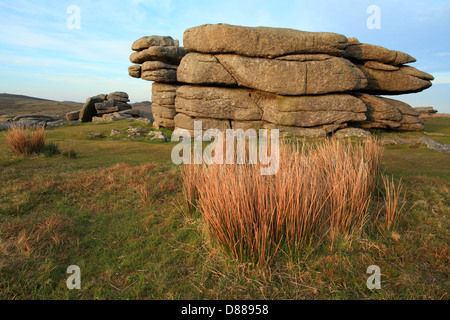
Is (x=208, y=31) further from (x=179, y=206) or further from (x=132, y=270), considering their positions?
(x=132, y=270)

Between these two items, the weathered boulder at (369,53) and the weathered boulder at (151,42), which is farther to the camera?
the weathered boulder at (151,42)

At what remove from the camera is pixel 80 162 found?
7852mm

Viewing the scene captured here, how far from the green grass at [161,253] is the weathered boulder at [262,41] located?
9.55 m

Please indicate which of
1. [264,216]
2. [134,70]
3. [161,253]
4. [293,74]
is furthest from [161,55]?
[264,216]

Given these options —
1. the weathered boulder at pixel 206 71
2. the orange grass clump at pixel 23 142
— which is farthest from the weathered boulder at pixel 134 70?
the orange grass clump at pixel 23 142

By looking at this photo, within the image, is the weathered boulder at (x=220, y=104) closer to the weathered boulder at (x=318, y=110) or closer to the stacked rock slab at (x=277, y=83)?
the stacked rock slab at (x=277, y=83)

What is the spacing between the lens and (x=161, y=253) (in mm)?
3385

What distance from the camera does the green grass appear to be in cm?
Answer: 269

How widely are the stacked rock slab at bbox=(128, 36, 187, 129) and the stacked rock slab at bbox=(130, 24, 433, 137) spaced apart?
1.28m

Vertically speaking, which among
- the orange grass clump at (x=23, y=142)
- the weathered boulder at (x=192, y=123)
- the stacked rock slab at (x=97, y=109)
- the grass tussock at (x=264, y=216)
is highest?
the stacked rock slab at (x=97, y=109)

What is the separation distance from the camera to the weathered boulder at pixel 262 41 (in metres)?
12.9

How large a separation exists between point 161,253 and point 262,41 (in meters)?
12.0

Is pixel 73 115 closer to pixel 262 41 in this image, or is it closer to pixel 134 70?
pixel 134 70
